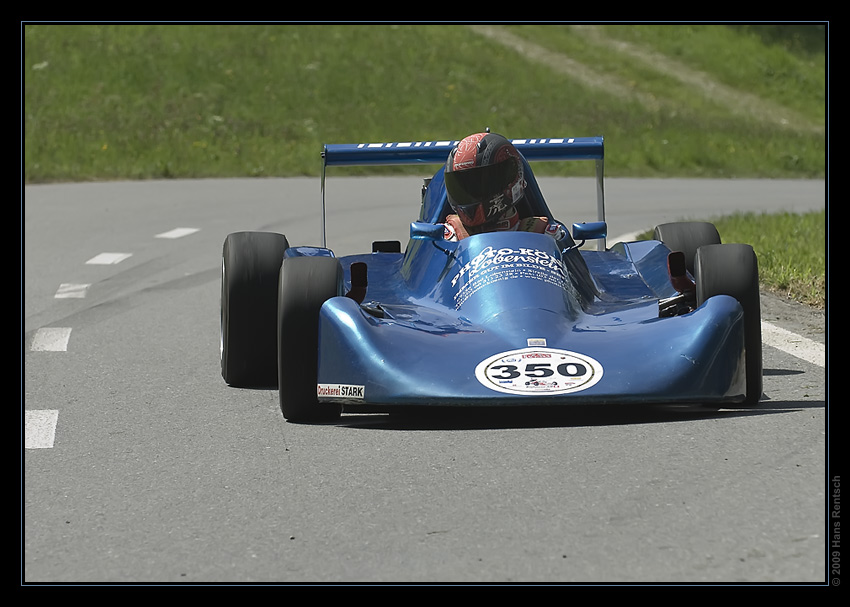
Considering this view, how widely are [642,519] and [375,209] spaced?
12703mm

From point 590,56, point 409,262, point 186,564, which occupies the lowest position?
point 186,564

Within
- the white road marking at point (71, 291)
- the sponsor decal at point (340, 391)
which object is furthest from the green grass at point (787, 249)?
the white road marking at point (71, 291)

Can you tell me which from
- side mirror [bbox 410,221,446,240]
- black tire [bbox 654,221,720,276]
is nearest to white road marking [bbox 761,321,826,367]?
black tire [bbox 654,221,720,276]

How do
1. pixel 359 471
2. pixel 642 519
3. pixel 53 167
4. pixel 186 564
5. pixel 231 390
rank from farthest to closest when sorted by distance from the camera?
1. pixel 53 167
2. pixel 231 390
3. pixel 359 471
4. pixel 642 519
5. pixel 186 564

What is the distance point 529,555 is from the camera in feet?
13.8

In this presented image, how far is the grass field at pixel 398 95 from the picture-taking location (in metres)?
25.5

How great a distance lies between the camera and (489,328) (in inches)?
244

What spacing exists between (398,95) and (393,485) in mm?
27128

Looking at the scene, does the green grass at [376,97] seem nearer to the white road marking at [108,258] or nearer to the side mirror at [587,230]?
the white road marking at [108,258]

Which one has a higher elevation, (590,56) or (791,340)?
(590,56)

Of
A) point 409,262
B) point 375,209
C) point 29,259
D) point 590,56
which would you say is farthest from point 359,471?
point 590,56

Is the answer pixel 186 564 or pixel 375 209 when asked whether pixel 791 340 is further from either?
pixel 375 209

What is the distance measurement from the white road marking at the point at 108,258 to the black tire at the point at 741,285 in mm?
7233

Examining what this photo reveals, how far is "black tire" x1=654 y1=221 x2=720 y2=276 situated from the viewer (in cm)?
811
